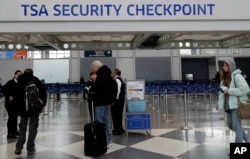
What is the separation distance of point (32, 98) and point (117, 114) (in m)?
1.91

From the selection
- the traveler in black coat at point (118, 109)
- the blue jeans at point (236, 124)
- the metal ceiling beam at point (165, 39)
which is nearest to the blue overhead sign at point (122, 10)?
the blue jeans at point (236, 124)

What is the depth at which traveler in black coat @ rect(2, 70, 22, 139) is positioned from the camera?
464 centimetres

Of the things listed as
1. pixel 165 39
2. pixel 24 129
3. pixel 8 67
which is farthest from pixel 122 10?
pixel 8 67

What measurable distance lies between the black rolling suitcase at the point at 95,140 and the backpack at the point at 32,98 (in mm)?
Answer: 819

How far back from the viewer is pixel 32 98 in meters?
3.72

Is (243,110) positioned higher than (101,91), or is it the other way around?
(101,91)

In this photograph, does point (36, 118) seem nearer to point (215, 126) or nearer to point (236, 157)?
point (236, 157)

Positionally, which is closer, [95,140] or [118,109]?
[95,140]

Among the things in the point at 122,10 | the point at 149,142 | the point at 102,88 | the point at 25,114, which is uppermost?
the point at 122,10

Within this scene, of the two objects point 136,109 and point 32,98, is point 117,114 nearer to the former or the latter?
point 136,109

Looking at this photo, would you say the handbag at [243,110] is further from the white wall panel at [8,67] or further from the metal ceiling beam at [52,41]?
the white wall panel at [8,67]

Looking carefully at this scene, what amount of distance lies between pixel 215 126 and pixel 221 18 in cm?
370

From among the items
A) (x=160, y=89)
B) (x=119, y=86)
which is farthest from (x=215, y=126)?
(x=160, y=89)

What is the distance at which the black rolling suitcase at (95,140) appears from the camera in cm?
360
